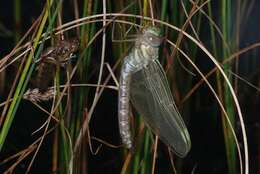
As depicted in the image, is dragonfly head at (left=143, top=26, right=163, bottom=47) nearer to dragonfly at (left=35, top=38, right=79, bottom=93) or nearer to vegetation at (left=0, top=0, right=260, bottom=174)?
vegetation at (left=0, top=0, right=260, bottom=174)

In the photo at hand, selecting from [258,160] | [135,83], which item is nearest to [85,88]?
[135,83]

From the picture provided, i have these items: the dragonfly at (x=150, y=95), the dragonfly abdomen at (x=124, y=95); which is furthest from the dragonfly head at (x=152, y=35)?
the dragonfly abdomen at (x=124, y=95)

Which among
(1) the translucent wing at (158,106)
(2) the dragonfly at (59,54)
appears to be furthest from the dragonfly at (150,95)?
(2) the dragonfly at (59,54)

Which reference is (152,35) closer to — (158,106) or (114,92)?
(158,106)

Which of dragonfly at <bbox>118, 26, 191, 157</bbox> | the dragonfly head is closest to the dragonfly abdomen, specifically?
dragonfly at <bbox>118, 26, 191, 157</bbox>

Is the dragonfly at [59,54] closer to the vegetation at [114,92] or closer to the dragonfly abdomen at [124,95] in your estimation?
the vegetation at [114,92]

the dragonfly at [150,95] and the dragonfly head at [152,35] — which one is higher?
the dragonfly head at [152,35]

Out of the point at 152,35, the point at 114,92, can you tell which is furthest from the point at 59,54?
the point at 114,92

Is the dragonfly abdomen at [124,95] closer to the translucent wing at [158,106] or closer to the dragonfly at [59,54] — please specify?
the translucent wing at [158,106]

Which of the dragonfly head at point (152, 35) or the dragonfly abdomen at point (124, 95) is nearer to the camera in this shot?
the dragonfly head at point (152, 35)
